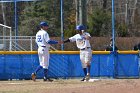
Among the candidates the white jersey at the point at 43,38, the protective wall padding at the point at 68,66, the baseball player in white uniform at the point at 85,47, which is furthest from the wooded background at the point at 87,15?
the white jersey at the point at 43,38

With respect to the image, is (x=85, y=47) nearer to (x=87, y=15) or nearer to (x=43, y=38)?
(x=43, y=38)

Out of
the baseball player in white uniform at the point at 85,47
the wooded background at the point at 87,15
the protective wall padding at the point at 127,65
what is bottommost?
the protective wall padding at the point at 127,65

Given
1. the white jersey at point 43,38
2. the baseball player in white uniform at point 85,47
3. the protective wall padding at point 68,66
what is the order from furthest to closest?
the protective wall padding at point 68,66 → the baseball player in white uniform at point 85,47 → the white jersey at point 43,38

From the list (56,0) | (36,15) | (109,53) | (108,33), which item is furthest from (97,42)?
(109,53)

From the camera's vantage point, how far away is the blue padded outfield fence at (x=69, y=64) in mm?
17469

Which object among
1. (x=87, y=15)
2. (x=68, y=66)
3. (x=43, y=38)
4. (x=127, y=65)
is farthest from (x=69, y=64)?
(x=87, y=15)

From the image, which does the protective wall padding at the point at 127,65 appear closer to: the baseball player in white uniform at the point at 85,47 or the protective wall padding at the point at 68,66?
the protective wall padding at the point at 68,66

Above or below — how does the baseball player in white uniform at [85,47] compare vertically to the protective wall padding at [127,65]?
above

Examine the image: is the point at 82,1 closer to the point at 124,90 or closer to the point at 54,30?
the point at 54,30

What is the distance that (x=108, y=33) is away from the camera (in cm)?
4794

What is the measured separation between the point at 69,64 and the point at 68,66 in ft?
0.31

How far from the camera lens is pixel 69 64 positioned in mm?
17922

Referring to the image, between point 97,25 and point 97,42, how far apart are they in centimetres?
806

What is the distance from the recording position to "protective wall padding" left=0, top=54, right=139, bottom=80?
17.5m
